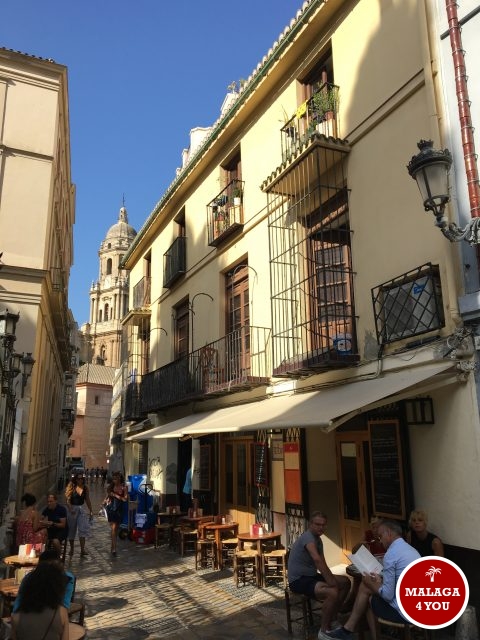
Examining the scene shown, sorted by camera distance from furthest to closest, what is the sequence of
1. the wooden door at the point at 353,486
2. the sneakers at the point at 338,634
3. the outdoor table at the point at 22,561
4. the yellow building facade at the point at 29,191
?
the yellow building facade at the point at 29,191, the wooden door at the point at 353,486, the outdoor table at the point at 22,561, the sneakers at the point at 338,634

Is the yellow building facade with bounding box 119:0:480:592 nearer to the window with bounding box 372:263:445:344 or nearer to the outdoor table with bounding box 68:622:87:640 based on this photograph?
the window with bounding box 372:263:445:344

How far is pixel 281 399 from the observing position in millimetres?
8875

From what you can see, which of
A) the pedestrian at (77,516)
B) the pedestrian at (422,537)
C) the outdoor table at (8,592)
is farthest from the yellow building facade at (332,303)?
the outdoor table at (8,592)

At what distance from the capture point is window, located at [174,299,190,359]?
47.0ft

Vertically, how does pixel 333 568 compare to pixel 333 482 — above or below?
below

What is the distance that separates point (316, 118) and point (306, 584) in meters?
6.70

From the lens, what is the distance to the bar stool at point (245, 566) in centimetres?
785

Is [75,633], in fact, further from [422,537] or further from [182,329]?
[182,329]

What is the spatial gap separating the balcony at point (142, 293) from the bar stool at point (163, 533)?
7.66 m

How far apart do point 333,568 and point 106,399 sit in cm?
5199

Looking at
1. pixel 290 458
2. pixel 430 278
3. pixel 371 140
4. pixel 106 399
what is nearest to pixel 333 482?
pixel 290 458

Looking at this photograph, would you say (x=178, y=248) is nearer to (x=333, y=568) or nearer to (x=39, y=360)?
(x=39, y=360)

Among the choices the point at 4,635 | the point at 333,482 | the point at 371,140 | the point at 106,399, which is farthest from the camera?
the point at 106,399

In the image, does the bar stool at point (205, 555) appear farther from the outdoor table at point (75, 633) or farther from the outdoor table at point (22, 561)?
the outdoor table at point (75, 633)
